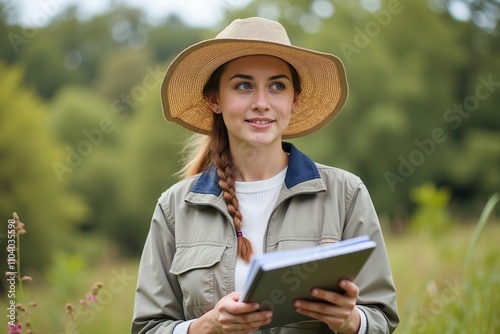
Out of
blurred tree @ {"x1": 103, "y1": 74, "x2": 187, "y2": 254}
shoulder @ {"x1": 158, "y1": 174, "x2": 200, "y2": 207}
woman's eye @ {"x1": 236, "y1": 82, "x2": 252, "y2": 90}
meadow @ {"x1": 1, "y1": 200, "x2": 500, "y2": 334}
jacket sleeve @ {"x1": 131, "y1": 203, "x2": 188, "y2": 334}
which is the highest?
woman's eye @ {"x1": 236, "y1": 82, "x2": 252, "y2": 90}

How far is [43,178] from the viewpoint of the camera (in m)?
19.3

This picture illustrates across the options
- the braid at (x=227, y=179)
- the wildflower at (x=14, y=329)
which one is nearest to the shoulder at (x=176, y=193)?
the braid at (x=227, y=179)

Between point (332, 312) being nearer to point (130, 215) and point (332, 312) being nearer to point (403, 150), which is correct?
point (403, 150)

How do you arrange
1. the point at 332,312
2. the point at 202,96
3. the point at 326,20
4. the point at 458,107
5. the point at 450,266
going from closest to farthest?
1. the point at 332,312
2. the point at 202,96
3. the point at 450,266
4. the point at 458,107
5. the point at 326,20

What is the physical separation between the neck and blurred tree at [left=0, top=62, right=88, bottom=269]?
16286 millimetres

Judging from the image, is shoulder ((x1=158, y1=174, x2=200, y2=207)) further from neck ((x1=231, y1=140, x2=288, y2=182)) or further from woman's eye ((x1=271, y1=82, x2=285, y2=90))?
woman's eye ((x1=271, y1=82, x2=285, y2=90))

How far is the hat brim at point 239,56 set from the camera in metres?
2.47

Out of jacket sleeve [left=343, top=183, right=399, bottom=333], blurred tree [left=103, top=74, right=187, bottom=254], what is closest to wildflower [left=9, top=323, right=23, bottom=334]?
jacket sleeve [left=343, top=183, right=399, bottom=333]

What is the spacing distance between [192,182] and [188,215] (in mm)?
159

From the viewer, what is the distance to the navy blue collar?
2.43 metres

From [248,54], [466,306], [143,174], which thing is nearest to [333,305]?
[248,54]

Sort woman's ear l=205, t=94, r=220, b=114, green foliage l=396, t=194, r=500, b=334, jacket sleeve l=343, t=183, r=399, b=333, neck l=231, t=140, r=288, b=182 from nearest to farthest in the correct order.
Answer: jacket sleeve l=343, t=183, r=399, b=333 → neck l=231, t=140, r=288, b=182 → woman's ear l=205, t=94, r=220, b=114 → green foliage l=396, t=194, r=500, b=334

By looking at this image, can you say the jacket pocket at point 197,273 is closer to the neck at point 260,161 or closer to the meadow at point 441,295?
the neck at point 260,161

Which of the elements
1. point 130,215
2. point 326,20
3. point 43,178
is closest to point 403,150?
point 326,20
